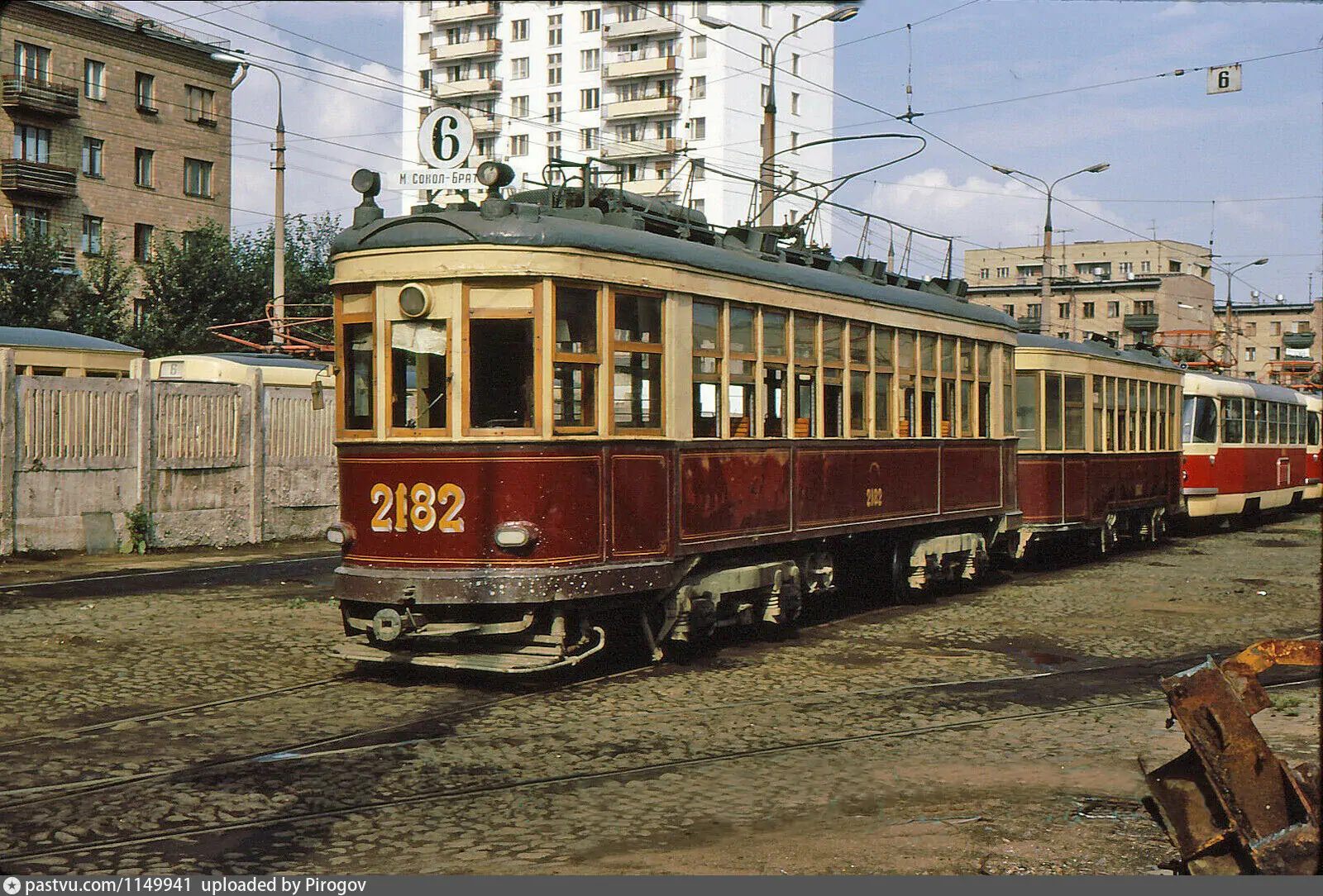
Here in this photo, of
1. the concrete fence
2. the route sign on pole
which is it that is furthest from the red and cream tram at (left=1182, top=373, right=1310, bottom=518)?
the concrete fence

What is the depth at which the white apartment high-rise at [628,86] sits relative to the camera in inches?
2712

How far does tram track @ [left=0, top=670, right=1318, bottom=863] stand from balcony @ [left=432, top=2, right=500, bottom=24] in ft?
235

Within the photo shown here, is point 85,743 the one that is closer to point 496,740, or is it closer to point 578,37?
point 496,740

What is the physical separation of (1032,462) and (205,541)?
11.7 meters

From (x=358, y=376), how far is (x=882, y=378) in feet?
18.5

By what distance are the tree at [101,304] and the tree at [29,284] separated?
0.43 metres

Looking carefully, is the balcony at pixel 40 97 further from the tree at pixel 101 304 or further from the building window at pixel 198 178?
the tree at pixel 101 304

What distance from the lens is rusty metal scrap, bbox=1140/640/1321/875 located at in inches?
199

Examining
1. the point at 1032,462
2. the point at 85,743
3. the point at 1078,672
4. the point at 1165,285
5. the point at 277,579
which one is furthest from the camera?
the point at 1165,285

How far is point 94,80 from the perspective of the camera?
148 feet

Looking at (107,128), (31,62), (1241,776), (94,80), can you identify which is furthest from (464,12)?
(1241,776)

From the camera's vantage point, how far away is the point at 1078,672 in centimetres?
1055

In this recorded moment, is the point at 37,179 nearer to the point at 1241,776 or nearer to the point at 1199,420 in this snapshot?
the point at 1199,420

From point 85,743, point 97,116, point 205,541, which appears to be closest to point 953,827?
point 85,743
